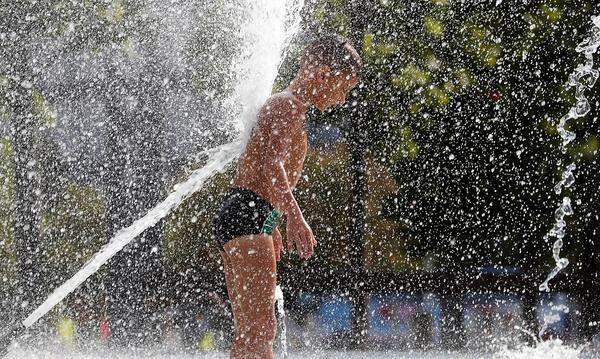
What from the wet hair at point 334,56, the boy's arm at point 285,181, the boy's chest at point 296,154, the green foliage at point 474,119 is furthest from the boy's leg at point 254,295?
the green foliage at point 474,119

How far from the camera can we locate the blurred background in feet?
21.7

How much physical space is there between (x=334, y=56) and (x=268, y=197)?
0.60 metres

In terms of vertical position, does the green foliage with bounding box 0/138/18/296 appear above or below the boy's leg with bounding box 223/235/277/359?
above

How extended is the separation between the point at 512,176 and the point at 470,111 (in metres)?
0.66

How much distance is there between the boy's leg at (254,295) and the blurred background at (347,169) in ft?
11.0

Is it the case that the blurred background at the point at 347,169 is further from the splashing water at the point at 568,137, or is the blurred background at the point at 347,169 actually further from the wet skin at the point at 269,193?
the wet skin at the point at 269,193

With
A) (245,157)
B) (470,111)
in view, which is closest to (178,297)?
(470,111)

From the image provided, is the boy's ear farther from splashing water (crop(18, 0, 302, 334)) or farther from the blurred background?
the blurred background

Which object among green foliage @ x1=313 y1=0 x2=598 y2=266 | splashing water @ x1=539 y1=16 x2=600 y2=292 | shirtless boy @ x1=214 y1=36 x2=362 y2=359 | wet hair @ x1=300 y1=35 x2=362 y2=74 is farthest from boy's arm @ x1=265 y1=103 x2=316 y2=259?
splashing water @ x1=539 y1=16 x2=600 y2=292

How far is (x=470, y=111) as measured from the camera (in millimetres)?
6828

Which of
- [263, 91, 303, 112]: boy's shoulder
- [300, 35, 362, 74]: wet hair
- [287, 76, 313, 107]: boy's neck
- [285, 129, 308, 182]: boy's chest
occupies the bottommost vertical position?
[285, 129, 308, 182]: boy's chest

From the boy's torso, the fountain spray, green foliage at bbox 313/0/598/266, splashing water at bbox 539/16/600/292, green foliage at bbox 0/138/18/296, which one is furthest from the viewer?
green foliage at bbox 0/138/18/296

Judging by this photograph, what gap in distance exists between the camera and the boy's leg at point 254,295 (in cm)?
297

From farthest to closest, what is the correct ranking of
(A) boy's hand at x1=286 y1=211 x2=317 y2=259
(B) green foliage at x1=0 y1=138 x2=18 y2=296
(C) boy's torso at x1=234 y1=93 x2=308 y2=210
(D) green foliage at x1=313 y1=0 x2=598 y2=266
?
(B) green foliage at x1=0 y1=138 x2=18 y2=296 < (D) green foliage at x1=313 y1=0 x2=598 y2=266 < (C) boy's torso at x1=234 y1=93 x2=308 y2=210 < (A) boy's hand at x1=286 y1=211 x2=317 y2=259
